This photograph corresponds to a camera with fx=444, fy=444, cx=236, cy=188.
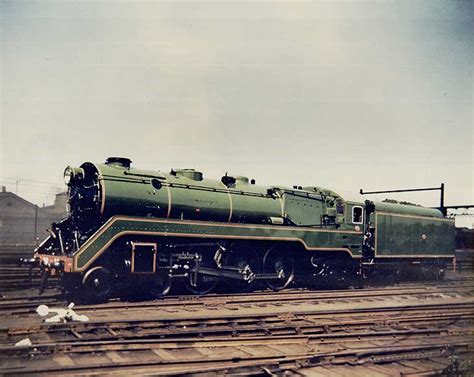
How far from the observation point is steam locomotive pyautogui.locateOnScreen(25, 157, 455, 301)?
34.7 feet

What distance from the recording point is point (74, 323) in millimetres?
7461

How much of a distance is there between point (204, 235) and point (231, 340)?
4880 mm

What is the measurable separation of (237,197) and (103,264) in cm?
456

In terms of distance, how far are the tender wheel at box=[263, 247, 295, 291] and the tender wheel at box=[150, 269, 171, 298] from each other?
11.4 feet

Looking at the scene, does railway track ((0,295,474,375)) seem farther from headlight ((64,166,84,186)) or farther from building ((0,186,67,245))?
building ((0,186,67,245))

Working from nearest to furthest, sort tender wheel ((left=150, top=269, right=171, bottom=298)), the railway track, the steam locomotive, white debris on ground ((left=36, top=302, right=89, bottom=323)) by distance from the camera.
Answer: the railway track < white debris on ground ((left=36, top=302, right=89, bottom=323)) < the steam locomotive < tender wheel ((left=150, top=269, right=171, bottom=298))

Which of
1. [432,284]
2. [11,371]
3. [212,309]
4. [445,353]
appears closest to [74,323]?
A: [11,371]

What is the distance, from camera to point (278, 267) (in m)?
14.2

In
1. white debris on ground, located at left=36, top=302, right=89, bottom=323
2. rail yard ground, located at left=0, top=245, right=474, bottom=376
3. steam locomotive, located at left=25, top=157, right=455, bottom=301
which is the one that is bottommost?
rail yard ground, located at left=0, top=245, right=474, bottom=376

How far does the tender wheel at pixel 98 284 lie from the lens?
9984 millimetres

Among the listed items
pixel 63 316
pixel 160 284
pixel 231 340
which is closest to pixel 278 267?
pixel 160 284

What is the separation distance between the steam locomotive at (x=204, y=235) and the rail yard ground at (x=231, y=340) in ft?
3.11

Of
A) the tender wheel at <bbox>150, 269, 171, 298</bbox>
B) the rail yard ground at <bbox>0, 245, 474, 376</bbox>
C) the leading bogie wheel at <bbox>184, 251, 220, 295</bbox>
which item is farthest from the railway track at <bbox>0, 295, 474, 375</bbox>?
the leading bogie wheel at <bbox>184, 251, 220, 295</bbox>

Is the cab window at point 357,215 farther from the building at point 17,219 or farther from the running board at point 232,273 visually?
the building at point 17,219
